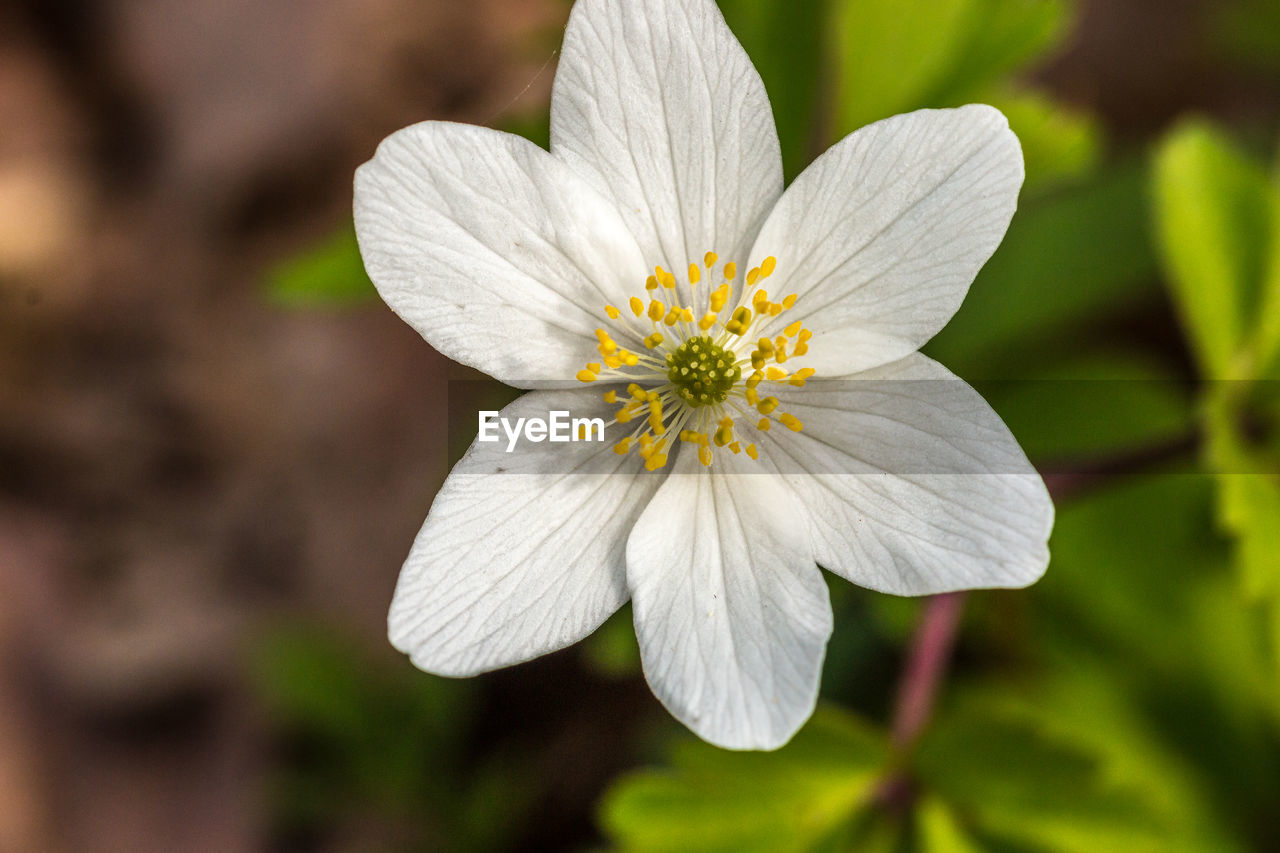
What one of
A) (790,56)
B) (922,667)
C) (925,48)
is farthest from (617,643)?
(925,48)

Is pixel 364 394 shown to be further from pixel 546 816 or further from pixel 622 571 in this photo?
pixel 622 571

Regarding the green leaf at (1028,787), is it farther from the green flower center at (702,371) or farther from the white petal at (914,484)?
the green flower center at (702,371)

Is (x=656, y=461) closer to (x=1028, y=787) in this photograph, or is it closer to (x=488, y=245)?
(x=488, y=245)

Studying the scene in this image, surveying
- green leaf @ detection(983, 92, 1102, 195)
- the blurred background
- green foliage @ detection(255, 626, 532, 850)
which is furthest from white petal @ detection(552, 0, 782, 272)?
green foliage @ detection(255, 626, 532, 850)

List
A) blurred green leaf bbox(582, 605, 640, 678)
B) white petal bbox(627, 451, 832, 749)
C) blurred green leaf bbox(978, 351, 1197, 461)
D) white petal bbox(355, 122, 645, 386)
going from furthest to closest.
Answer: blurred green leaf bbox(978, 351, 1197, 461) → blurred green leaf bbox(582, 605, 640, 678) → white petal bbox(355, 122, 645, 386) → white petal bbox(627, 451, 832, 749)

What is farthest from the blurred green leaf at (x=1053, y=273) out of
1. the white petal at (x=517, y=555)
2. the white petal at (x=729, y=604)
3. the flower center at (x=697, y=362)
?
the white petal at (x=517, y=555)

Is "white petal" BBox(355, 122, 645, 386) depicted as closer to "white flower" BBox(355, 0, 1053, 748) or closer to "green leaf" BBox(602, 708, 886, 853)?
"white flower" BBox(355, 0, 1053, 748)
